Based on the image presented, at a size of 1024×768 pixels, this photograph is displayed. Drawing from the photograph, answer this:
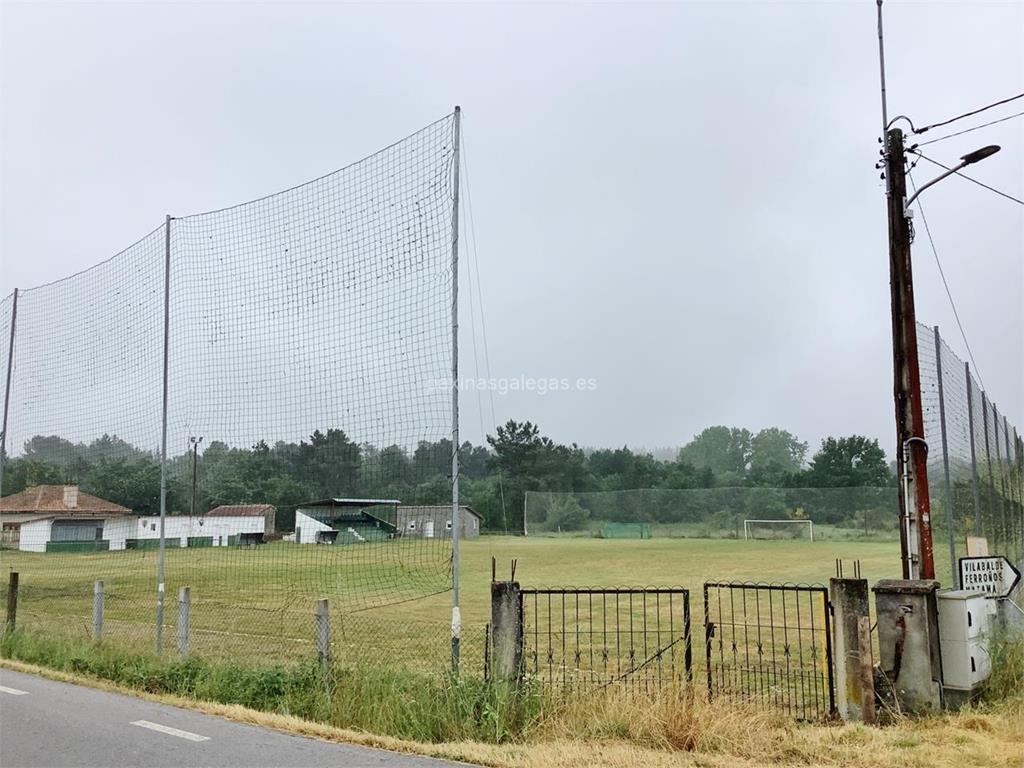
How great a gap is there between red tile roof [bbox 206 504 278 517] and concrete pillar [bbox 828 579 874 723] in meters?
5.89

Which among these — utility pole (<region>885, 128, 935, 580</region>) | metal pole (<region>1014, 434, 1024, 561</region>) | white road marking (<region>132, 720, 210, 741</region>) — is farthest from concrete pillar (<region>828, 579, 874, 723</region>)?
metal pole (<region>1014, 434, 1024, 561</region>)

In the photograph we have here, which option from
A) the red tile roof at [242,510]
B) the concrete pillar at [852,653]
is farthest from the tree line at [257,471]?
the concrete pillar at [852,653]

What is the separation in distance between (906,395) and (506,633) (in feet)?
14.5

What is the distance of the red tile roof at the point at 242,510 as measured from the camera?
9.55m

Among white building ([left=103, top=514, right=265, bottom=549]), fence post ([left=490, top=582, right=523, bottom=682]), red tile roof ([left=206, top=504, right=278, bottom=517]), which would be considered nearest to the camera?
fence post ([left=490, top=582, right=523, bottom=682])

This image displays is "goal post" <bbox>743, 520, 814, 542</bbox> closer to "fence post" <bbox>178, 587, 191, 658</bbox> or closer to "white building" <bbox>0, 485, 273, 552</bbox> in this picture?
"white building" <bbox>0, 485, 273, 552</bbox>

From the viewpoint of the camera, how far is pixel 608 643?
11984mm

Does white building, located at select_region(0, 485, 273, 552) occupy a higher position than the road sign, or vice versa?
white building, located at select_region(0, 485, 273, 552)

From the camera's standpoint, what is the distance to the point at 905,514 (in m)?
8.03

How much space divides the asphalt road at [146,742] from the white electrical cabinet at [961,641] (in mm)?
4268

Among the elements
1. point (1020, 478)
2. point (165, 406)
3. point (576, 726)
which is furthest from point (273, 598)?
point (1020, 478)

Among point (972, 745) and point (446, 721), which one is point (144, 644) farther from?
point (972, 745)

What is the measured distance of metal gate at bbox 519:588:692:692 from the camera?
22.6 feet

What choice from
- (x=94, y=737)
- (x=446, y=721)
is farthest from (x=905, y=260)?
(x=94, y=737)
